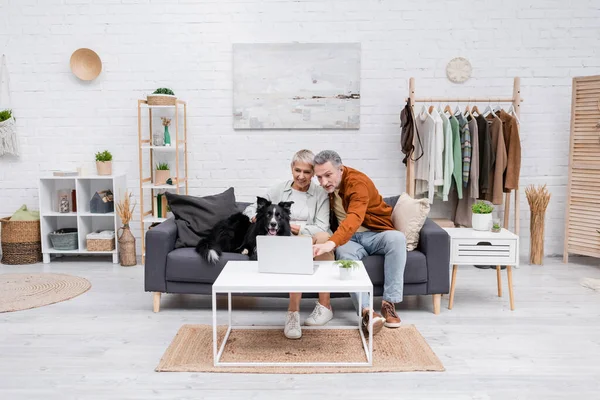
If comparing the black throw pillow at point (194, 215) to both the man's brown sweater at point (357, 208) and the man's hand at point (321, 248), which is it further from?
the man's hand at point (321, 248)

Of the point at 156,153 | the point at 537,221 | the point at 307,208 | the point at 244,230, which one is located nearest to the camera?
the point at 307,208

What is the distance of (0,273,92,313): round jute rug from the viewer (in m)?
3.73

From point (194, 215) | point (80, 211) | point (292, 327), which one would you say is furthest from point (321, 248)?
point (80, 211)

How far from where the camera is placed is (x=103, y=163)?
498 centimetres

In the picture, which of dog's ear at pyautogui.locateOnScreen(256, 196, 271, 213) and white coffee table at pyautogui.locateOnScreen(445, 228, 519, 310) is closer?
dog's ear at pyautogui.locateOnScreen(256, 196, 271, 213)

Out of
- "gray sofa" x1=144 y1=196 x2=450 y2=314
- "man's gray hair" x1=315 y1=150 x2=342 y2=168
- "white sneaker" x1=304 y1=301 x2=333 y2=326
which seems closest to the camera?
"man's gray hair" x1=315 y1=150 x2=342 y2=168

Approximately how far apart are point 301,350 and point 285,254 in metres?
0.56

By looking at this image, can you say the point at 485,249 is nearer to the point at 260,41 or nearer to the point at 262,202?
the point at 262,202

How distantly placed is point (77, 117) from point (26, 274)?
152 cm

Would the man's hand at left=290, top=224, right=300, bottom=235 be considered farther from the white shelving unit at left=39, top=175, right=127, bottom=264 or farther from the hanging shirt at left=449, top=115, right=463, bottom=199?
the white shelving unit at left=39, top=175, right=127, bottom=264

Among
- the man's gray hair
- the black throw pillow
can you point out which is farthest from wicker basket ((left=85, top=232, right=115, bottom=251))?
the man's gray hair

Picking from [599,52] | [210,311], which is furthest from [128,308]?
[599,52]

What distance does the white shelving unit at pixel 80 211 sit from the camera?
4965 millimetres

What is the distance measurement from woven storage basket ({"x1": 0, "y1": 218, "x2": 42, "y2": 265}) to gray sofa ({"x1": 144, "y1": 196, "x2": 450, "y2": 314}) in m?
2.03
